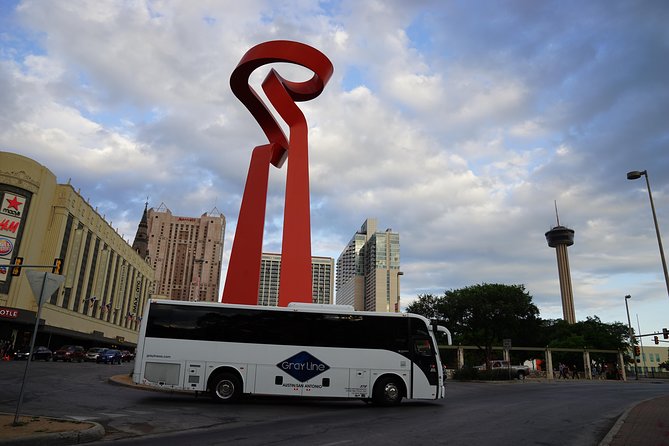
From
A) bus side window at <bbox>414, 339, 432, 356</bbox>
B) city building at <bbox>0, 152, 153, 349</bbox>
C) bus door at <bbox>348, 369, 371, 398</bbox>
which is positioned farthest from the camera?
city building at <bbox>0, 152, 153, 349</bbox>

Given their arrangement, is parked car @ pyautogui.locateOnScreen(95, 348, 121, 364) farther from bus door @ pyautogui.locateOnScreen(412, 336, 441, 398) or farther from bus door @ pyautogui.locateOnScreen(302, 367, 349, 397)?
bus door @ pyautogui.locateOnScreen(412, 336, 441, 398)

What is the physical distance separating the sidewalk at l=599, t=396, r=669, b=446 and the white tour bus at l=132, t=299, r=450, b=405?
5.84 m

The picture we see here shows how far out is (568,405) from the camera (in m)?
16.9

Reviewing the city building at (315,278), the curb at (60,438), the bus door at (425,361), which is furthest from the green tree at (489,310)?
the city building at (315,278)

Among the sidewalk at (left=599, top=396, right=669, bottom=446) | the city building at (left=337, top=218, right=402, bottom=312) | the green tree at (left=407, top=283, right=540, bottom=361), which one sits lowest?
the sidewalk at (left=599, top=396, right=669, bottom=446)

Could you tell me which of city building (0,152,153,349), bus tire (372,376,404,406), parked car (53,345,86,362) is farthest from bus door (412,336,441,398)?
parked car (53,345,86,362)

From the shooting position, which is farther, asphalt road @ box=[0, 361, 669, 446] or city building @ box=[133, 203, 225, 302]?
city building @ box=[133, 203, 225, 302]

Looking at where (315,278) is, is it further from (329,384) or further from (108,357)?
(329,384)

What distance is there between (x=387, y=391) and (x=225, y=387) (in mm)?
5312

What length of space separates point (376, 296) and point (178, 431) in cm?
9476

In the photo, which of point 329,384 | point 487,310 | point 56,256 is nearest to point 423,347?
point 329,384

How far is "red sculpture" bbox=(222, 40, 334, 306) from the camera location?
24516mm

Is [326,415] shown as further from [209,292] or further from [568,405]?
[209,292]

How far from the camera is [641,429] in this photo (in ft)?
34.6
